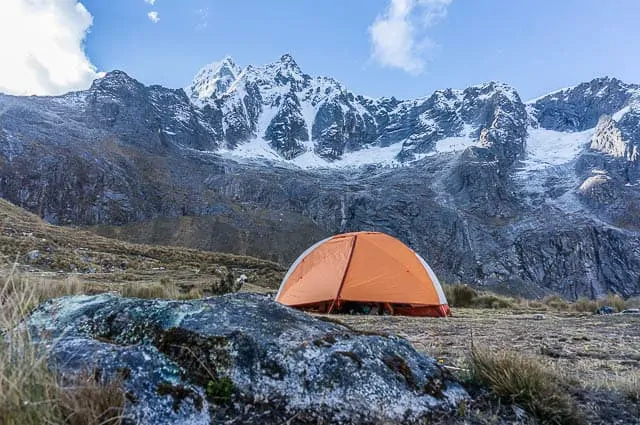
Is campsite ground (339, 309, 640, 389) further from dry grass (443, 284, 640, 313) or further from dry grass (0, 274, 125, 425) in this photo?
dry grass (443, 284, 640, 313)

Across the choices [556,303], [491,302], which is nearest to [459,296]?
[491,302]

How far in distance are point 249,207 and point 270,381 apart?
99.2m

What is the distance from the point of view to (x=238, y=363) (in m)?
2.65

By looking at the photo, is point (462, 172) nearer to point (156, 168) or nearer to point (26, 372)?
point (156, 168)

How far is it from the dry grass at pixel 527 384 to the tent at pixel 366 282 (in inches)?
301

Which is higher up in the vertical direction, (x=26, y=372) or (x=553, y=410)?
(x=26, y=372)

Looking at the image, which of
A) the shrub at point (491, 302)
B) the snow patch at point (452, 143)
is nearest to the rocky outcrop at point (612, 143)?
the snow patch at point (452, 143)

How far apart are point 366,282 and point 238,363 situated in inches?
339

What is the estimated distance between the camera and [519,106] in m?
191

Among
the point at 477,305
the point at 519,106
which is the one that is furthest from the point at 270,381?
the point at 519,106

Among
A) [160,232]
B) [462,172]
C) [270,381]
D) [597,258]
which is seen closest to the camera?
[270,381]

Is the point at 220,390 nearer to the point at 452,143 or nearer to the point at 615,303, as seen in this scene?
the point at 615,303

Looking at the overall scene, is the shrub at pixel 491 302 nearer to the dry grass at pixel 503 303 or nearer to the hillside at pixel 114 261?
the dry grass at pixel 503 303

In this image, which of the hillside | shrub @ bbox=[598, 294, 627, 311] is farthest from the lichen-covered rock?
A: shrub @ bbox=[598, 294, 627, 311]
